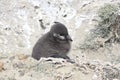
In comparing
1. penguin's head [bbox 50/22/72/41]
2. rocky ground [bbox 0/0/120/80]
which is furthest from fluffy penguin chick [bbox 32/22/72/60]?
rocky ground [bbox 0/0/120/80]

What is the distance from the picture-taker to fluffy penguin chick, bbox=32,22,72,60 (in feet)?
35.8

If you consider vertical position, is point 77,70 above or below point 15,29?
above

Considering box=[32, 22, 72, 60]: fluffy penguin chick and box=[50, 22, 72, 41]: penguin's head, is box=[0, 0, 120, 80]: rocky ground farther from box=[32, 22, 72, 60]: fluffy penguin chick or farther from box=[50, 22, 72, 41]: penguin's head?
box=[50, 22, 72, 41]: penguin's head

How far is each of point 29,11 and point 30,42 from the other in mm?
1321

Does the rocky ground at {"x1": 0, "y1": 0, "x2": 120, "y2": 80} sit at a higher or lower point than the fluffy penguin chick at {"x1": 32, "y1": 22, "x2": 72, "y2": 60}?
lower

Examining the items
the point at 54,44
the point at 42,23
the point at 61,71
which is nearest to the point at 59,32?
the point at 54,44

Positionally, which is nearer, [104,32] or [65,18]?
[104,32]

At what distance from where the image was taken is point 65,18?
46.2 feet

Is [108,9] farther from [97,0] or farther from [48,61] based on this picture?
[48,61]

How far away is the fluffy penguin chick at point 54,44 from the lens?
10.9 meters

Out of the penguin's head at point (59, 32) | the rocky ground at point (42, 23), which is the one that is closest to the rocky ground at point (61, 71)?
the rocky ground at point (42, 23)

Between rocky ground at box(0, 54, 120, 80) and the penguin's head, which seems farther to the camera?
the penguin's head

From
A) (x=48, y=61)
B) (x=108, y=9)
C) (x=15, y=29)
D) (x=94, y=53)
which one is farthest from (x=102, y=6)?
(x=48, y=61)

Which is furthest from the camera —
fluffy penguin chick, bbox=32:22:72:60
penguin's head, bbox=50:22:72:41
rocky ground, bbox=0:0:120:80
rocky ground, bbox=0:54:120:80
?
rocky ground, bbox=0:0:120:80
